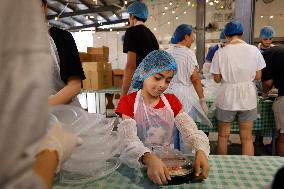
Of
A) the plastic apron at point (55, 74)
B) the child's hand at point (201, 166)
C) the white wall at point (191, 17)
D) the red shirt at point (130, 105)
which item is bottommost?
the child's hand at point (201, 166)

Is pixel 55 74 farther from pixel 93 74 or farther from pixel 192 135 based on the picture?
pixel 93 74

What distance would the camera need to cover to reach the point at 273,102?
10.1ft

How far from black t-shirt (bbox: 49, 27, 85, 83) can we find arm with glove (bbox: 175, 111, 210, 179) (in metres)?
0.62

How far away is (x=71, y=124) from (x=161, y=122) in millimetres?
670

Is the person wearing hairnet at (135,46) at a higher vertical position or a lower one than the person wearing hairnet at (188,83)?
higher

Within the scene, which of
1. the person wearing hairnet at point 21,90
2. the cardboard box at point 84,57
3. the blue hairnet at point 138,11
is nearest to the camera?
the person wearing hairnet at point 21,90

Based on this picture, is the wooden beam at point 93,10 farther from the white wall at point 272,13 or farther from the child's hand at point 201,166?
the child's hand at point 201,166

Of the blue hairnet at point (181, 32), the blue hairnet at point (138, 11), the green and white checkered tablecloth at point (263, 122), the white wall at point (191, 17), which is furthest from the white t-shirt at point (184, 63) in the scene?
the white wall at point (191, 17)

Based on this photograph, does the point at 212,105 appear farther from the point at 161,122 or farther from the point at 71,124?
the point at 71,124

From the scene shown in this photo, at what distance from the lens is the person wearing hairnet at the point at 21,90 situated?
370 millimetres

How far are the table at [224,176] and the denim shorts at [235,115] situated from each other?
155 cm

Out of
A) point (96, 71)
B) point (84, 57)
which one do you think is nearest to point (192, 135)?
point (96, 71)

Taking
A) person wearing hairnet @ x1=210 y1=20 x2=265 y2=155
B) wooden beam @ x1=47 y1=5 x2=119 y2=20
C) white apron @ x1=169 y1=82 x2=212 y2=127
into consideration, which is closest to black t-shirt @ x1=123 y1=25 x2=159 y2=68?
white apron @ x1=169 y1=82 x2=212 y2=127

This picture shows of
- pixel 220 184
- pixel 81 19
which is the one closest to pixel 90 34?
pixel 81 19
